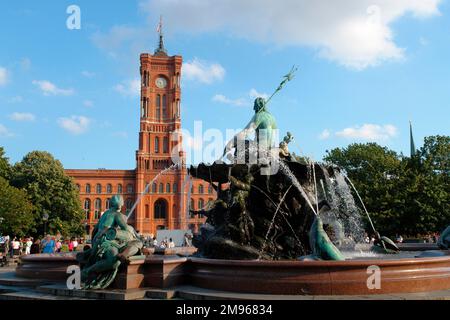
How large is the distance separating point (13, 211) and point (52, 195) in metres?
14.5

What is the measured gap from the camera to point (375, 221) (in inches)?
1287

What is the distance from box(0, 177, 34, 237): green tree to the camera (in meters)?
36.2

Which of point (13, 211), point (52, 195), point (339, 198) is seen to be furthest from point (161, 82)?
point (339, 198)

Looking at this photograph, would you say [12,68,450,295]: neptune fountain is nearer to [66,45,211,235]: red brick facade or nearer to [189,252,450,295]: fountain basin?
[189,252,450,295]: fountain basin

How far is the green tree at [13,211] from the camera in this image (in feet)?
119

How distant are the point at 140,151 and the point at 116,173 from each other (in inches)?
254

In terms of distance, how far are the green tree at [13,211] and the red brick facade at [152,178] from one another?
146ft

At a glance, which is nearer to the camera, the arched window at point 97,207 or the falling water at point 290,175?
the falling water at point 290,175

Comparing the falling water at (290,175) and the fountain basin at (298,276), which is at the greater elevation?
the falling water at (290,175)

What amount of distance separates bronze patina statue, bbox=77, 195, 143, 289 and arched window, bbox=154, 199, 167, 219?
80.1 m

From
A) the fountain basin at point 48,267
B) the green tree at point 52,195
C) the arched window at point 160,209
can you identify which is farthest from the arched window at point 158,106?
the fountain basin at point 48,267

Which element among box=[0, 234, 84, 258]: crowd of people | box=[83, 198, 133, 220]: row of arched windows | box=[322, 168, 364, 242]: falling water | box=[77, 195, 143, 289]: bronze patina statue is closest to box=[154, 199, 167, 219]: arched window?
box=[83, 198, 133, 220]: row of arched windows

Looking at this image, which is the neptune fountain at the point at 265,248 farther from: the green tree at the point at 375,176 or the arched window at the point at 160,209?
the arched window at the point at 160,209
